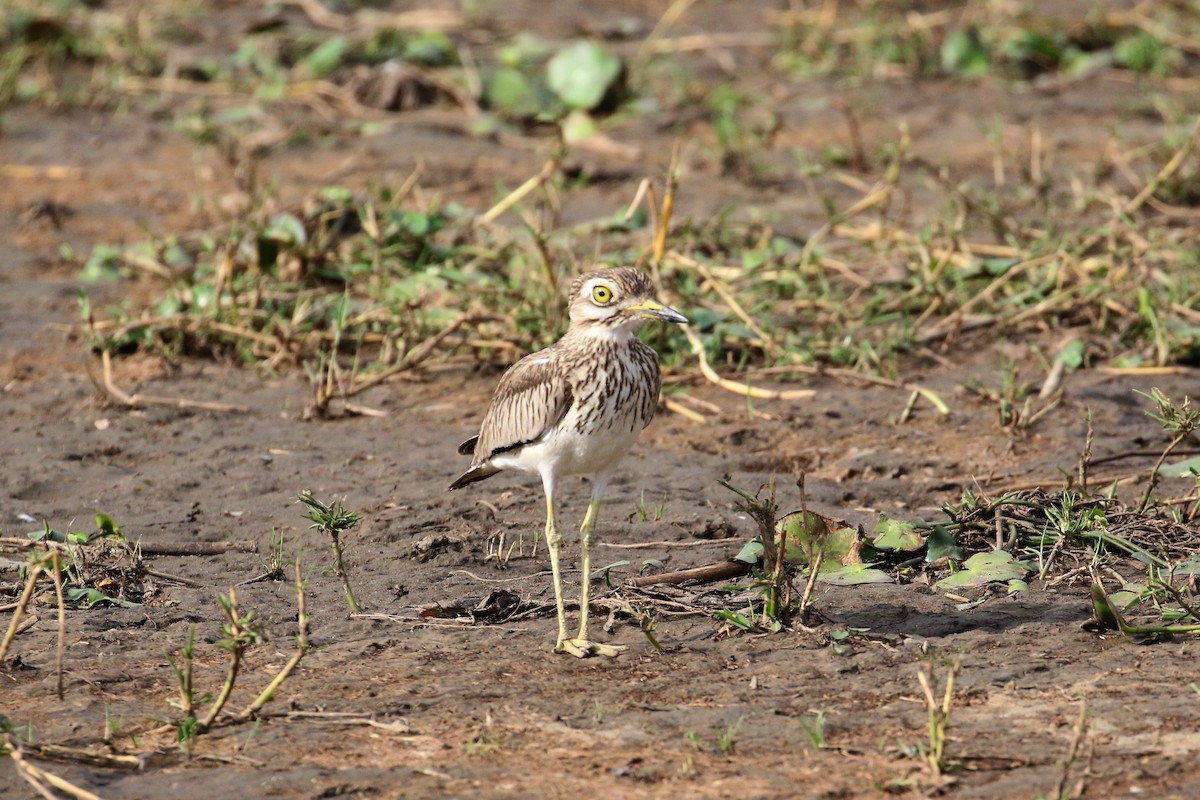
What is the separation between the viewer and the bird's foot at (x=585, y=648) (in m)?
4.55

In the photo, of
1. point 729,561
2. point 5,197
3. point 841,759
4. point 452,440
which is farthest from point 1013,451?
point 5,197

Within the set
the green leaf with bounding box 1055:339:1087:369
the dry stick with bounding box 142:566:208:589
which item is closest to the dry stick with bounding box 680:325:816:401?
the green leaf with bounding box 1055:339:1087:369

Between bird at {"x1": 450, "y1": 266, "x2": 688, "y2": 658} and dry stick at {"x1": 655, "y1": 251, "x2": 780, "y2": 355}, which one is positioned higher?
bird at {"x1": 450, "y1": 266, "x2": 688, "y2": 658}

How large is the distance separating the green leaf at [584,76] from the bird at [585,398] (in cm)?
557

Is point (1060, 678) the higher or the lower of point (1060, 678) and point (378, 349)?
the higher

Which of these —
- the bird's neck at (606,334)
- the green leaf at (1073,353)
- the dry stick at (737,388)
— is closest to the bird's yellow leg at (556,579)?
the bird's neck at (606,334)

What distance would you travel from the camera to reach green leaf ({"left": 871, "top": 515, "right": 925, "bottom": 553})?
5.14m

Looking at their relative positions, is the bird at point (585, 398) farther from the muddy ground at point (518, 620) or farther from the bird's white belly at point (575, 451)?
the muddy ground at point (518, 620)

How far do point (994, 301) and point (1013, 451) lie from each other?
5.09ft

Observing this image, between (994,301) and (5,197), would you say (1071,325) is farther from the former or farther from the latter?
(5,197)

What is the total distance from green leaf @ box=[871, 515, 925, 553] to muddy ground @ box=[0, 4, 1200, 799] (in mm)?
264

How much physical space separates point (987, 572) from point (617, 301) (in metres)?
1.42

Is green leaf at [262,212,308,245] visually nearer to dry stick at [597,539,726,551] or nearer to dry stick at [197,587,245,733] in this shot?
dry stick at [597,539,726,551]

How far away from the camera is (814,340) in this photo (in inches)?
Answer: 287
